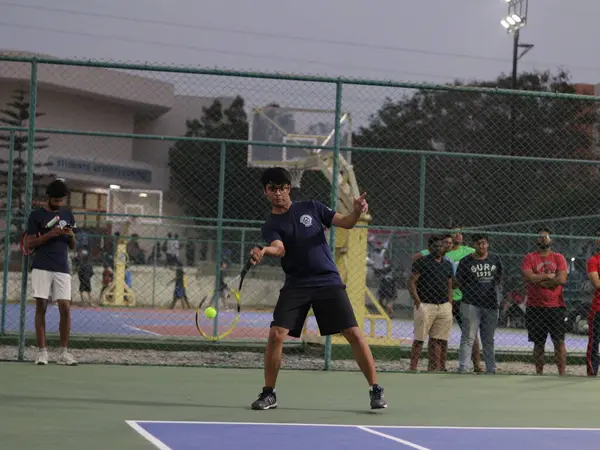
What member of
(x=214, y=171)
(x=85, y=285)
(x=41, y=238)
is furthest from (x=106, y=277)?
(x=41, y=238)

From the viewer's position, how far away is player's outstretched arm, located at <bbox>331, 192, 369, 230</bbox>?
27.8ft

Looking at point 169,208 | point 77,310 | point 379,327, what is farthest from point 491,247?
point 169,208

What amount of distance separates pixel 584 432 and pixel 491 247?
18.5 m

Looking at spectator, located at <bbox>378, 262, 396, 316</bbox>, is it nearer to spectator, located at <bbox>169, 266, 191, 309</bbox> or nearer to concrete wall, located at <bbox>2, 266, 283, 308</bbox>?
concrete wall, located at <bbox>2, 266, 283, 308</bbox>

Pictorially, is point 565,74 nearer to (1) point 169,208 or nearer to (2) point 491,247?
(1) point 169,208

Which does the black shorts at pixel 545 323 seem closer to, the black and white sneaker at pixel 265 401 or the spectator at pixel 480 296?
the spectator at pixel 480 296

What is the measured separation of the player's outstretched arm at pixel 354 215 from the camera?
8469 mm

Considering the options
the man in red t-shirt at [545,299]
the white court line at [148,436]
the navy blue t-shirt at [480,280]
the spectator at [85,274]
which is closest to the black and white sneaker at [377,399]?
the white court line at [148,436]

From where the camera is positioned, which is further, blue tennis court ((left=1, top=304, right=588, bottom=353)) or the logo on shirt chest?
blue tennis court ((left=1, top=304, right=588, bottom=353))

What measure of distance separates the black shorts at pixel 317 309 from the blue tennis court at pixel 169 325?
375 inches

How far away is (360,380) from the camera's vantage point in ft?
37.5

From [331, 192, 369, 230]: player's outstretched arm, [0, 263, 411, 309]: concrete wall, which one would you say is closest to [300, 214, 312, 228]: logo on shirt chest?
[331, 192, 369, 230]: player's outstretched arm

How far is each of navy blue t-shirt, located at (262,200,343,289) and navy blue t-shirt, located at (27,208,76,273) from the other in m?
3.35

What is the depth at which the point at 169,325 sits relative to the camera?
22.9 m
